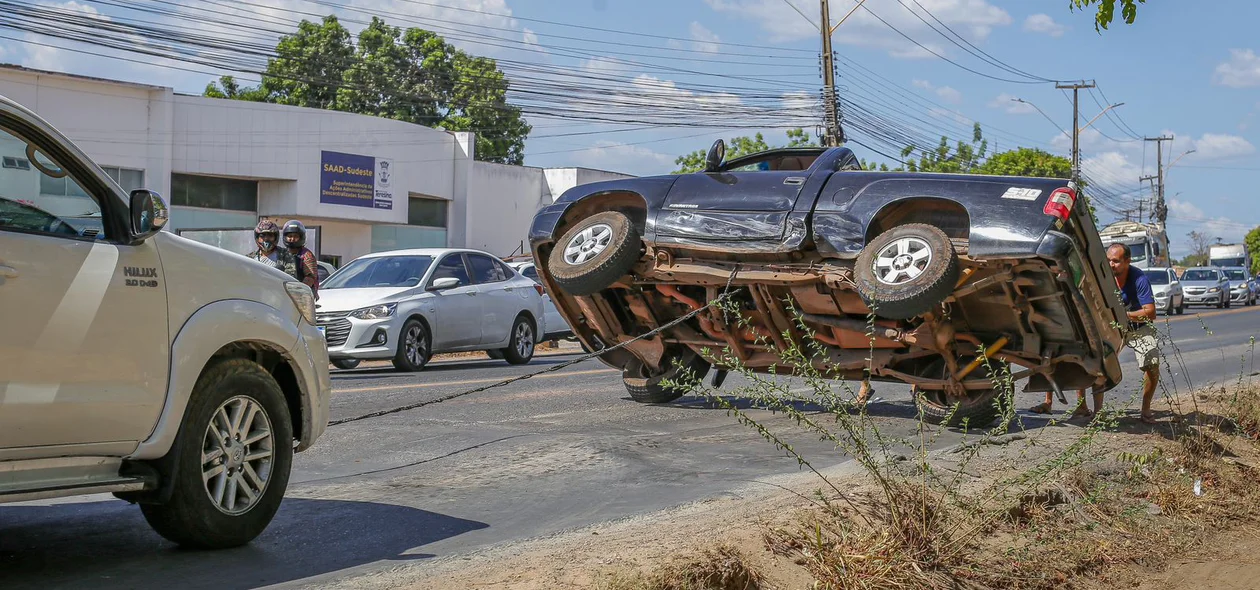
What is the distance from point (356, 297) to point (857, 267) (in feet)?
28.7

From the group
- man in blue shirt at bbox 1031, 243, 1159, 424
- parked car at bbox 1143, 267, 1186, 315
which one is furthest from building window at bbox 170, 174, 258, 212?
man in blue shirt at bbox 1031, 243, 1159, 424

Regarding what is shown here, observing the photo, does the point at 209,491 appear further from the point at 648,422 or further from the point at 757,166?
Answer: the point at 757,166

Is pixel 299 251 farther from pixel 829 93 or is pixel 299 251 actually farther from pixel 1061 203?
pixel 829 93

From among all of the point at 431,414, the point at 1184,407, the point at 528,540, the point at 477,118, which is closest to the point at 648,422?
the point at 431,414

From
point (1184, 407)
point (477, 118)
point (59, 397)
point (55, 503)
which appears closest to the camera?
point (59, 397)

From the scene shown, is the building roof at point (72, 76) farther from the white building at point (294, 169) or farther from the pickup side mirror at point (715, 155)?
the pickup side mirror at point (715, 155)

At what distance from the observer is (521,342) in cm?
1828

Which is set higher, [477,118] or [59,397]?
[477,118]

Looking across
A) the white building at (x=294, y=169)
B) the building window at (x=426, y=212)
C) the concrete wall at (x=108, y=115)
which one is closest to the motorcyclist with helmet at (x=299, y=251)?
the white building at (x=294, y=169)

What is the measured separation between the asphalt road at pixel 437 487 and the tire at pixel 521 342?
5.08 m

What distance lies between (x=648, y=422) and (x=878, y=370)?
1.87m

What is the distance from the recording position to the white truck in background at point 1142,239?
158ft

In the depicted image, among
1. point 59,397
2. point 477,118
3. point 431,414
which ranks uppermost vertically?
point 477,118

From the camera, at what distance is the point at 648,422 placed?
10.3m
